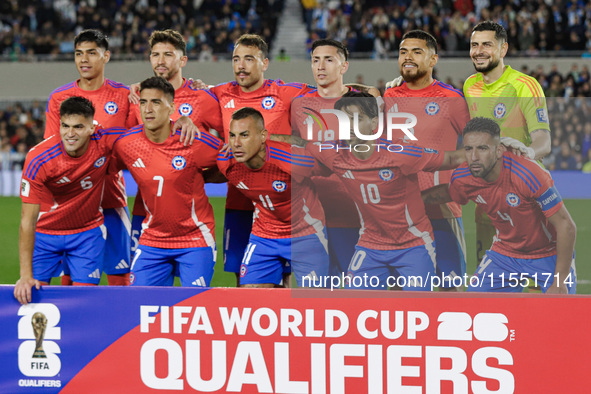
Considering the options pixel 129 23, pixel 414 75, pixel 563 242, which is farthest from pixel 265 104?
pixel 129 23

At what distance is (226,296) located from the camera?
420 cm

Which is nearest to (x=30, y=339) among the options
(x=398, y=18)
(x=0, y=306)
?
(x=0, y=306)

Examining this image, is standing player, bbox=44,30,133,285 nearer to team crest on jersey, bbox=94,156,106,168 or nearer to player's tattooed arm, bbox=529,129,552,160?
team crest on jersey, bbox=94,156,106,168

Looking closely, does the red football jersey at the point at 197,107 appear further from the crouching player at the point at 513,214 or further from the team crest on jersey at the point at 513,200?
the team crest on jersey at the point at 513,200

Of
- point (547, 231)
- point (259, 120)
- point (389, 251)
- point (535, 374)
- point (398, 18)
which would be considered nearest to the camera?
point (535, 374)

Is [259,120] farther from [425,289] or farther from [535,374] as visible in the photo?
[535,374]

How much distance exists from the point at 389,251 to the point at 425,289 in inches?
12.9

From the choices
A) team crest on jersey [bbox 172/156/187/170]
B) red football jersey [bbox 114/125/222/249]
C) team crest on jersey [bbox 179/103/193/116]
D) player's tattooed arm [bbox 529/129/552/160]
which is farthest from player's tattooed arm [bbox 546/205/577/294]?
team crest on jersey [bbox 179/103/193/116]

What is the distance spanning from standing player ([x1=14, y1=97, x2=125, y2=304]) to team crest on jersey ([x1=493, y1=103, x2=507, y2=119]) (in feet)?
8.60

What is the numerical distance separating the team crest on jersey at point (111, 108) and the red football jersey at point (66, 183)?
0.56 meters

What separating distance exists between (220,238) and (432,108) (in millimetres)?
6943

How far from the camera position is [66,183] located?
5176 mm

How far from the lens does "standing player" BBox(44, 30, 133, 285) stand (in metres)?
5.74

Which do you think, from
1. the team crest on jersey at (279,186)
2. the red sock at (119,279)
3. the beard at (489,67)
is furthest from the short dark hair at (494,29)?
the red sock at (119,279)
